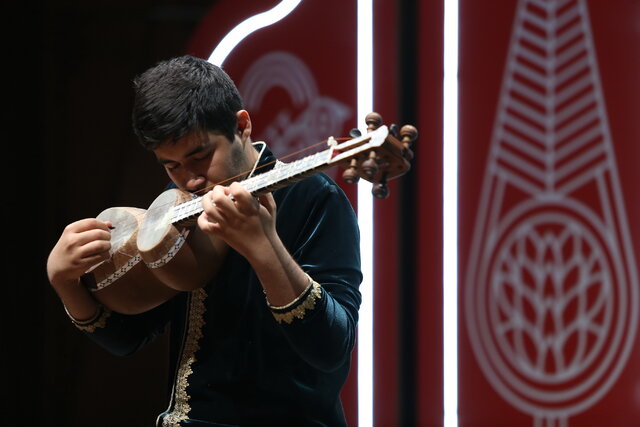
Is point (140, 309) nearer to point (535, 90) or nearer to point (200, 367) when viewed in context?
point (200, 367)

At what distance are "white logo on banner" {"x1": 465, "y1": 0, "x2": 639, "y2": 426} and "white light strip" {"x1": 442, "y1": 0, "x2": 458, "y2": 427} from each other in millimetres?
59

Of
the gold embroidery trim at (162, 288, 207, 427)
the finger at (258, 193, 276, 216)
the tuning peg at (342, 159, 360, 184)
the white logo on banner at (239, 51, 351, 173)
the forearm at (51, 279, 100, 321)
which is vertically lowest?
the gold embroidery trim at (162, 288, 207, 427)

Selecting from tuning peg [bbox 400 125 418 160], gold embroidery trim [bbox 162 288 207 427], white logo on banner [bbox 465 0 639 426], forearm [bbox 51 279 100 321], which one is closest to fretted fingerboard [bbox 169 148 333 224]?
tuning peg [bbox 400 125 418 160]

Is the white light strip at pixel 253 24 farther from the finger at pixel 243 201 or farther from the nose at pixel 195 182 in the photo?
the finger at pixel 243 201

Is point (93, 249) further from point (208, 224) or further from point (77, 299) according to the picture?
point (208, 224)

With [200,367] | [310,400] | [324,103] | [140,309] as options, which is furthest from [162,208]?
[324,103]

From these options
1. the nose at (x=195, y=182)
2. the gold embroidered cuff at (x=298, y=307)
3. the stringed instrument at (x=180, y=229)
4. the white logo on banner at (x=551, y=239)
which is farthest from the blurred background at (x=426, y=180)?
the gold embroidered cuff at (x=298, y=307)

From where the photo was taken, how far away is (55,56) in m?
2.92

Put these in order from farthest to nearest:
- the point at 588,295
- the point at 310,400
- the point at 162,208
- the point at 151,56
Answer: the point at 151,56 < the point at 588,295 < the point at 162,208 < the point at 310,400

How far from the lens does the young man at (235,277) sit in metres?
1.46

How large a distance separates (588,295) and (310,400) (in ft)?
5.01

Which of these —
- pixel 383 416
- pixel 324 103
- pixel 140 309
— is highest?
pixel 324 103

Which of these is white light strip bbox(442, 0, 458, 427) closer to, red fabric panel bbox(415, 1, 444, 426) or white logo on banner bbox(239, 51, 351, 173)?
red fabric panel bbox(415, 1, 444, 426)

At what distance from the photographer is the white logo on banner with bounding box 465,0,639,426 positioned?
2.70 metres
